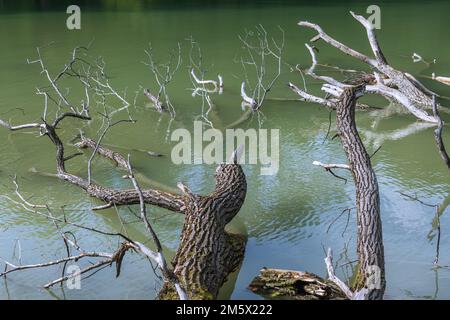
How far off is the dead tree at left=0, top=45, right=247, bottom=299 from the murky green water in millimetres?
180

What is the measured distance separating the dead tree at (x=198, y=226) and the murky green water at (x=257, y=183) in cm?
18

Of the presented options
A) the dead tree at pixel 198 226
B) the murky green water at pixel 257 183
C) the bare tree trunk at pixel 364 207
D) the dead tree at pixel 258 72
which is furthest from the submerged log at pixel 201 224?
the dead tree at pixel 258 72

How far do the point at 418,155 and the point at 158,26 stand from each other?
33.1 ft

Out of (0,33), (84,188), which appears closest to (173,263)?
(84,188)

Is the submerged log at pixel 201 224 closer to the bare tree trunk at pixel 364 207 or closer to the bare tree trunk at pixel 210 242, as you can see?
the bare tree trunk at pixel 210 242

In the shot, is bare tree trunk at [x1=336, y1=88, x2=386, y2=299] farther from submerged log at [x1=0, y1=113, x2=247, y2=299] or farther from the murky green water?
submerged log at [x1=0, y1=113, x2=247, y2=299]

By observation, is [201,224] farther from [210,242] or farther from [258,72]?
[258,72]

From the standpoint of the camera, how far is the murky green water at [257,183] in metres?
5.01

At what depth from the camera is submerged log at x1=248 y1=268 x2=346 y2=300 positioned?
4508mm

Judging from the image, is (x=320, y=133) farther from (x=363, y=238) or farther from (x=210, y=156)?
(x=363, y=238)

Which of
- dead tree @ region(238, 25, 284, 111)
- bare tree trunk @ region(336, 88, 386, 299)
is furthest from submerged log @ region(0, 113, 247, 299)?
dead tree @ region(238, 25, 284, 111)

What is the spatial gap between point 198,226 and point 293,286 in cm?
86
